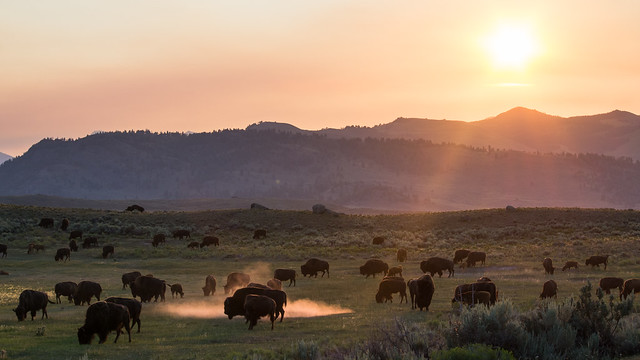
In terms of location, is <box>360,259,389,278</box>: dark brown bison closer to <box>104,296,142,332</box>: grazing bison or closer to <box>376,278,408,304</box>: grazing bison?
<box>376,278,408,304</box>: grazing bison

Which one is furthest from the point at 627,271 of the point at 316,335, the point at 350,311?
the point at 316,335

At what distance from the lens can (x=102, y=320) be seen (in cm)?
1908

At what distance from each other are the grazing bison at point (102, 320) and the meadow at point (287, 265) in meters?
0.33

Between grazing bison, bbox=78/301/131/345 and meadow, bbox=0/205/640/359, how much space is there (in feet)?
1.08

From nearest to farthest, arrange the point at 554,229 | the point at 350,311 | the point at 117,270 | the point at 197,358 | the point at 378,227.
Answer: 1. the point at 197,358
2. the point at 350,311
3. the point at 117,270
4. the point at 554,229
5. the point at 378,227

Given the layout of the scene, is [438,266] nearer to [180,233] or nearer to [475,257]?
[475,257]

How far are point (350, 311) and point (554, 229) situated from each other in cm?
4859

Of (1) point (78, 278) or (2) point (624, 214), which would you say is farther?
(2) point (624, 214)

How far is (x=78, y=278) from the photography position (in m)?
40.4

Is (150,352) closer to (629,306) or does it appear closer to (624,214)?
(629,306)

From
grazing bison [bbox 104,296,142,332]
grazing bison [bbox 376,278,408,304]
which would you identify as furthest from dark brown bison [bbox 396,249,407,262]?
grazing bison [bbox 104,296,142,332]

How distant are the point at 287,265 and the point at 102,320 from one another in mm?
29639

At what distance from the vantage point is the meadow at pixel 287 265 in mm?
19328

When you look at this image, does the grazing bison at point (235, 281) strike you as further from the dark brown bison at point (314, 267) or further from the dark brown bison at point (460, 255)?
the dark brown bison at point (460, 255)
